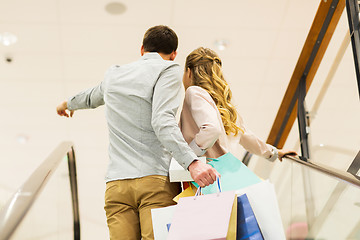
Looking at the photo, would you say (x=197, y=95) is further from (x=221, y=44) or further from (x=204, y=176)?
(x=221, y=44)

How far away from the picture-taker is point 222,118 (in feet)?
7.43

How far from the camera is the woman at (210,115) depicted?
198 centimetres

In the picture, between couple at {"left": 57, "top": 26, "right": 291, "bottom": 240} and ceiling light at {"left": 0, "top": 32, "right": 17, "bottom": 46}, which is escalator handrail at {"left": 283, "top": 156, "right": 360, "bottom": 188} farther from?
ceiling light at {"left": 0, "top": 32, "right": 17, "bottom": 46}

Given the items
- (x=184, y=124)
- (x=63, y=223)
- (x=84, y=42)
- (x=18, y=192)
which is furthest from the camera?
(x=84, y=42)

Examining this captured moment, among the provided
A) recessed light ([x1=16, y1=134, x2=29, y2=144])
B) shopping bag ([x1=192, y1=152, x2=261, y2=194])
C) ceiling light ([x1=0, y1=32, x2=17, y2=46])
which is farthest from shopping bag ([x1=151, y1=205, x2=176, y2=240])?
recessed light ([x1=16, y1=134, x2=29, y2=144])

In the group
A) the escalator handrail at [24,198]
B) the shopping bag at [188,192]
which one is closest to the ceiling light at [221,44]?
the escalator handrail at [24,198]

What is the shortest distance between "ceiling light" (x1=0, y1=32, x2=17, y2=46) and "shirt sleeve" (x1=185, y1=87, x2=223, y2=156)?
3.12 meters

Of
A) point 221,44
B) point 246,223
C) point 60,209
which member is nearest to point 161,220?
point 246,223

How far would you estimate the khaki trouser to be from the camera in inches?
72.7

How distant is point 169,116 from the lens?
1.86m

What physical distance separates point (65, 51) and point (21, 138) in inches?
108

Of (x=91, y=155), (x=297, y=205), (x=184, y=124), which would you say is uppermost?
(x=184, y=124)

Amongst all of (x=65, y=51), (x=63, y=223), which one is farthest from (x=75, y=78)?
(x=63, y=223)

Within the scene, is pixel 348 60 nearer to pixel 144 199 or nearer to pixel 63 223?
pixel 144 199
